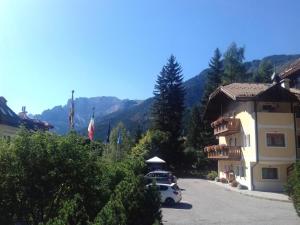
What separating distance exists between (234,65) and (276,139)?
3342cm

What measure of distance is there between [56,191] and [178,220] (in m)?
10.8

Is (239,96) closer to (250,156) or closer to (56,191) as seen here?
(250,156)

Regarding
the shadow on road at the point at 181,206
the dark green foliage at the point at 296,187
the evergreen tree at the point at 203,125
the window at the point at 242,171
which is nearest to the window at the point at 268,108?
the window at the point at 242,171

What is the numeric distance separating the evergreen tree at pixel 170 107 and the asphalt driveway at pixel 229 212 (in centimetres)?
2978

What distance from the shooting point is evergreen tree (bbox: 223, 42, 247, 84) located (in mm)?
71000

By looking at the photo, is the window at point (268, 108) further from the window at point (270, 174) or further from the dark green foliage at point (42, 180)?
the dark green foliage at point (42, 180)

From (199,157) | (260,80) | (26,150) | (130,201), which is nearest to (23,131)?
(26,150)

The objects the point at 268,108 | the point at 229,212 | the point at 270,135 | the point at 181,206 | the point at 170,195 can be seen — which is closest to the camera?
the point at 229,212

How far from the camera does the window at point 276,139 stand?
39188mm

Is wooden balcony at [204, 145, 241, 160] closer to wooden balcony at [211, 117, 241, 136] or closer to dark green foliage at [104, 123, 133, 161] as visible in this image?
wooden balcony at [211, 117, 241, 136]

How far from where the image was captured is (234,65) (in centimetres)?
7131

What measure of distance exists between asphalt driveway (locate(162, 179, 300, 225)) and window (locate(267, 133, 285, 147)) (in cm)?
822

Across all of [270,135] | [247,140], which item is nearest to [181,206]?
[270,135]

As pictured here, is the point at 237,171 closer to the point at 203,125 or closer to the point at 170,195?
the point at 170,195
